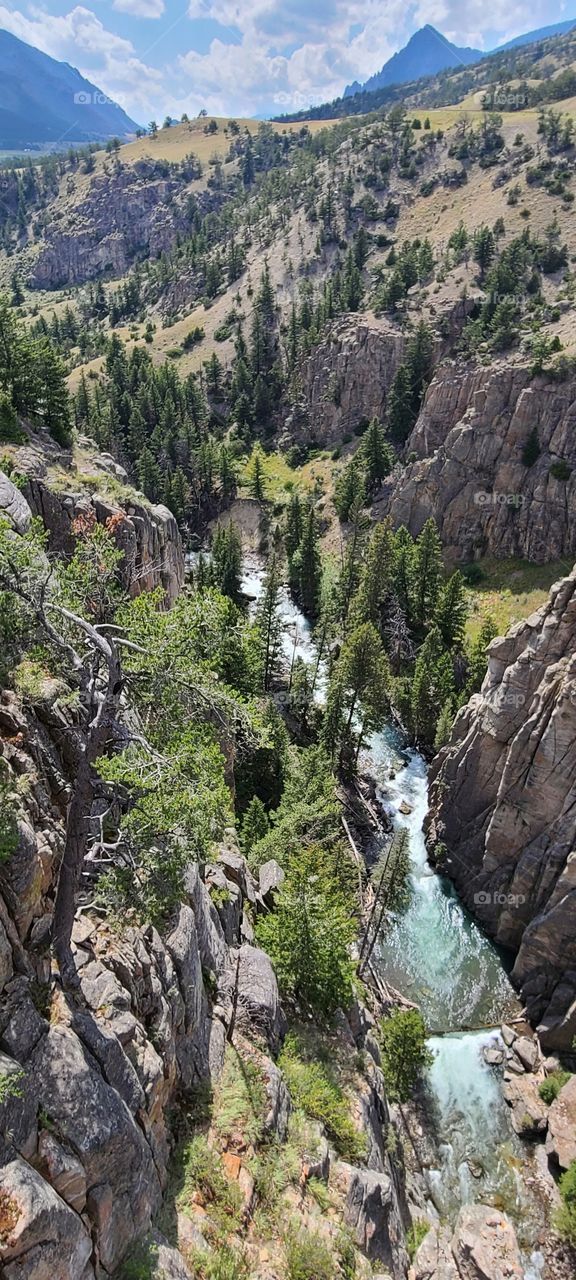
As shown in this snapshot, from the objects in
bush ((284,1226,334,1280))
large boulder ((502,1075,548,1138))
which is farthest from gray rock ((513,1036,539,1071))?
bush ((284,1226,334,1280))

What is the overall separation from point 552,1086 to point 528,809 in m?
15.3

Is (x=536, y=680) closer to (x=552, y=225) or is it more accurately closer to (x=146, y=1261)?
(x=146, y=1261)

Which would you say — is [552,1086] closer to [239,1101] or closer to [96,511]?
[239,1101]

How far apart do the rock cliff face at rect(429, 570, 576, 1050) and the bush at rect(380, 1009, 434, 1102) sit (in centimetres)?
1018

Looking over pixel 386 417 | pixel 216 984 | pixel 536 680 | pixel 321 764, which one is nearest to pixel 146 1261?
pixel 216 984

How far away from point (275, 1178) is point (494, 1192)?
19.6m

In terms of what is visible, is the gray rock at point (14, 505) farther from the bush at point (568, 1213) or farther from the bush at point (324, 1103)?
the bush at point (568, 1213)

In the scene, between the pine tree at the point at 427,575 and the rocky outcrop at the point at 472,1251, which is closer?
the rocky outcrop at the point at 472,1251

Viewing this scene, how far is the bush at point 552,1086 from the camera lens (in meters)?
32.7

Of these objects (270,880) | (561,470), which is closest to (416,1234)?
(270,880)

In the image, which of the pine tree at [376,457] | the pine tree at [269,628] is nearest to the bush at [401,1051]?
the pine tree at [269,628]

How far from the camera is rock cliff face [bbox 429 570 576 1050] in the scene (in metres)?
37.8

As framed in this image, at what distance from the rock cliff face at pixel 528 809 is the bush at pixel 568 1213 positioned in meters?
7.99

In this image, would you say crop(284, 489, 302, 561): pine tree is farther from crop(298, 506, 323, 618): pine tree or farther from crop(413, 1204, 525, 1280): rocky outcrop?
crop(413, 1204, 525, 1280): rocky outcrop
